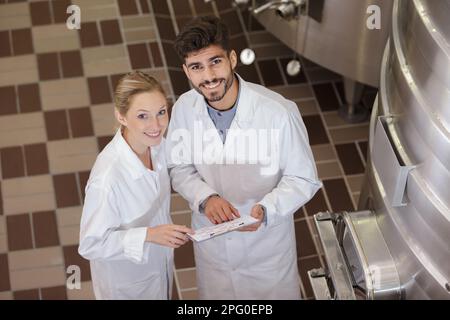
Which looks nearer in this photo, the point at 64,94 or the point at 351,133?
the point at 351,133

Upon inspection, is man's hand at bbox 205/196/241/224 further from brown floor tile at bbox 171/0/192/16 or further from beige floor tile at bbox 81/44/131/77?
beige floor tile at bbox 81/44/131/77

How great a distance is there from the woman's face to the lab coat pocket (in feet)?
1.59

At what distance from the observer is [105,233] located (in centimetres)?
208

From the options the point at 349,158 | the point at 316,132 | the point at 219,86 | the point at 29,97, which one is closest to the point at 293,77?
the point at 316,132

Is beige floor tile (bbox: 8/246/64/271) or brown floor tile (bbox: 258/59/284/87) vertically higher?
brown floor tile (bbox: 258/59/284/87)

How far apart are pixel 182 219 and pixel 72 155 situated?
1.12 meters

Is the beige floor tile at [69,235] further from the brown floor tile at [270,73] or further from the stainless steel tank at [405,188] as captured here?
the stainless steel tank at [405,188]

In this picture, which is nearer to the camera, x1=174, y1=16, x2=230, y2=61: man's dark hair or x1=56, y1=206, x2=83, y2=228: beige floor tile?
x1=174, y1=16, x2=230, y2=61: man's dark hair

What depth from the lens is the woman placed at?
196 centimetres

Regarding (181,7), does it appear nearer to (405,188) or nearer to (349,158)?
(349,158)

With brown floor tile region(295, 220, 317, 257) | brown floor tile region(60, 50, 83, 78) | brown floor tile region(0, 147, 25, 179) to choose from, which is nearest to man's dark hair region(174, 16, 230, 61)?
brown floor tile region(295, 220, 317, 257)

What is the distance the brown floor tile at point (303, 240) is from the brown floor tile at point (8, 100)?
4.25 ft

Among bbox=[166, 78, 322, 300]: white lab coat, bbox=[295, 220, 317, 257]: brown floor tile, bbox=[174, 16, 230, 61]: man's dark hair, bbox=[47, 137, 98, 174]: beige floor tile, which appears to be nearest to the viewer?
bbox=[174, 16, 230, 61]: man's dark hair

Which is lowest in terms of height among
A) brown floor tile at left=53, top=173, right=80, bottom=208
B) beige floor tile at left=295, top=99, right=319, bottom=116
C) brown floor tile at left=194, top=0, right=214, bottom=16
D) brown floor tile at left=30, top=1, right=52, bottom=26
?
brown floor tile at left=53, top=173, right=80, bottom=208
